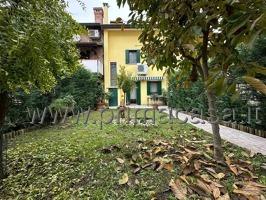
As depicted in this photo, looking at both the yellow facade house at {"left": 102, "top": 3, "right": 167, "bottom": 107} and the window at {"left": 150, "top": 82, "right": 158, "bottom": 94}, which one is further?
the window at {"left": 150, "top": 82, "right": 158, "bottom": 94}

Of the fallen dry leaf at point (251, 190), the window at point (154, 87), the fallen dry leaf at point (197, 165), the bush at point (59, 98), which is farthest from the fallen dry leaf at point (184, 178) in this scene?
the window at point (154, 87)

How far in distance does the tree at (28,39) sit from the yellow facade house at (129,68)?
24.1m

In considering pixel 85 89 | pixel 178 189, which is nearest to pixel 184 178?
pixel 178 189

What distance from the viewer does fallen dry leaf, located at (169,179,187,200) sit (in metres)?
4.11

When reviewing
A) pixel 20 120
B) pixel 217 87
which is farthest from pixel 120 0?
pixel 20 120

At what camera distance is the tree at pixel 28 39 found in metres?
4.45

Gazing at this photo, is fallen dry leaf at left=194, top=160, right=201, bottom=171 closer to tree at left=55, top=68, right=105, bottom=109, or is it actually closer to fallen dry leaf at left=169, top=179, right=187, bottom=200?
fallen dry leaf at left=169, top=179, right=187, bottom=200

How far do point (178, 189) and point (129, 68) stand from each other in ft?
87.8

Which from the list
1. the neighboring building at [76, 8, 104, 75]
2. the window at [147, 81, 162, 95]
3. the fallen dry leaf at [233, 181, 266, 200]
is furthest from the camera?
the window at [147, 81, 162, 95]

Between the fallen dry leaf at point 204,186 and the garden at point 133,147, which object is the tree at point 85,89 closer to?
the garden at point 133,147

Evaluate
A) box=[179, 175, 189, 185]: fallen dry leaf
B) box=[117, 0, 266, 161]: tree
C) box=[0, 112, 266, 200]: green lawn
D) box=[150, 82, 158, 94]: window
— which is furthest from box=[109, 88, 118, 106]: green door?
box=[179, 175, 189, 185]: fallen dry leaf

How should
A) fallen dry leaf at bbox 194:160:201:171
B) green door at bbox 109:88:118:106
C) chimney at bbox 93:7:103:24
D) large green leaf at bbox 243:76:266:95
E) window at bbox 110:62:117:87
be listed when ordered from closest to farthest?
large green leaf at bbox 243:76:266:95 → fallen dry leaf at bbox 194:160:201:171 → green door at bbox 109:88:118:106 → window at bbox 110:62:117:87 → chimney at bbox 93:7:103:24

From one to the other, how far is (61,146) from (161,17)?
5.49m

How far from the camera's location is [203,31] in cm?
375
